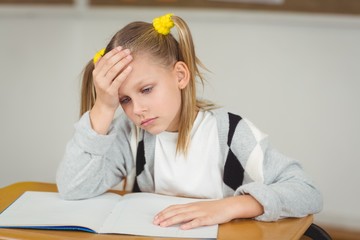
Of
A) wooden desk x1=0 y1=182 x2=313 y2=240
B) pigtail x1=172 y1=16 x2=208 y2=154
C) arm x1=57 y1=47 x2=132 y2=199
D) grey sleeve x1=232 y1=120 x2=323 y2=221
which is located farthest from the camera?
pigtail x1=172 y1=16 x2=208 y2=154

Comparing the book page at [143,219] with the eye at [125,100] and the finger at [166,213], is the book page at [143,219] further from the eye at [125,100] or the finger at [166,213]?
the eye at [125,100]

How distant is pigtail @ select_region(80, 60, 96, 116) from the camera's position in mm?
1354

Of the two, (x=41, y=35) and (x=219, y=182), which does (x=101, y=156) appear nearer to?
(x=219, y=182)

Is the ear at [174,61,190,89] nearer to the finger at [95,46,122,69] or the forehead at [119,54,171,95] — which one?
the forehead at [119,54,171,95]

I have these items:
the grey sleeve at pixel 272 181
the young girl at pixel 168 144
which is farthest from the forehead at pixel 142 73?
the grey sleeve at pixel 272 181

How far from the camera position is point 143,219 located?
106cm

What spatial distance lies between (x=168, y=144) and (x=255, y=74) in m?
1.10

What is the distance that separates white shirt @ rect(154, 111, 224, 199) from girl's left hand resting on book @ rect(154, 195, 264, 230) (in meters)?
0.23

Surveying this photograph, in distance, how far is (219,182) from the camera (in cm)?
133

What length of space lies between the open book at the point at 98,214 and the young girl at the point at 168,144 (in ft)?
0.16

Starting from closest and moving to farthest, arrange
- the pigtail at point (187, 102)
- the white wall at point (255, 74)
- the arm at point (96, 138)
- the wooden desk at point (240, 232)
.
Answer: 1. the wooden desk at point (240, 232)
2. the arm at point (96, 138)
3. the pigtail at point (187, 102)
4. the white wall at point (255, 74)

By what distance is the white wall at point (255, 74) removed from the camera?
227cm

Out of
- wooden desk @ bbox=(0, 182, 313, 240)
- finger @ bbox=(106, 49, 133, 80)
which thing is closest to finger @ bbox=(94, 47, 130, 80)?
finger @ bbox=(106, 49, 133, 80)

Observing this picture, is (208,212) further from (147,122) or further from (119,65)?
(119,65)
